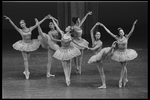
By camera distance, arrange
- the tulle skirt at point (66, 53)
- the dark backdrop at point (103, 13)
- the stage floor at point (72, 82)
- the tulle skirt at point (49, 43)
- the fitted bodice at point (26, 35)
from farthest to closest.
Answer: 1. the dark backdrop at point (103, 13)
2. the tulle skirt at point (49, 43)
3. the fitted bodice at point (26, 35)
4. the tulle skirt at point (66, 53)
5. the stage floor at point (72, 82)

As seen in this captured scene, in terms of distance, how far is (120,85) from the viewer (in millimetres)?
9211

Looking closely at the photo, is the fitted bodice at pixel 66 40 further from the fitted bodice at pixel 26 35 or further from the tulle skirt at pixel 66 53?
the fitted bodice at pixel 26 35

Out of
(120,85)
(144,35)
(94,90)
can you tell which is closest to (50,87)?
(94,90)

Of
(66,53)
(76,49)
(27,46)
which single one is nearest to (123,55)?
(76,49)

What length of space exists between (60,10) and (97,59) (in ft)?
26.0

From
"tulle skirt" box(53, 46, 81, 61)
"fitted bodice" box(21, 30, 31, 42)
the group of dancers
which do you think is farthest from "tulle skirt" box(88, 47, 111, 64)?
"fitted bodice" box(21, 30, 31, 42)

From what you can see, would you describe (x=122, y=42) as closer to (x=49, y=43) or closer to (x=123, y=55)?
(x=123, y=55)

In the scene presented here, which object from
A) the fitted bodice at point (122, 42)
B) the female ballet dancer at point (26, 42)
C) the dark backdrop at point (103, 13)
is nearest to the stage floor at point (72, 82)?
the female ballet dancer at point (26, 42)

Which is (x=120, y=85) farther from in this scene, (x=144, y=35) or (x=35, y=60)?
(x=144, y=35)

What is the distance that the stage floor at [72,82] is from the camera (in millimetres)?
8672

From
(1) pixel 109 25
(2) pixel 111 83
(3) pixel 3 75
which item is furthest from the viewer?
(1) pixel 109 25

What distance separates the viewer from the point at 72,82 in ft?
32.2

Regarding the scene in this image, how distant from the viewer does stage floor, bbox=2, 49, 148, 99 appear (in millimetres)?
8672

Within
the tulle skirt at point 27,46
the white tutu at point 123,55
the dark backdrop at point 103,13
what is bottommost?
the white tutu at point 123,55
